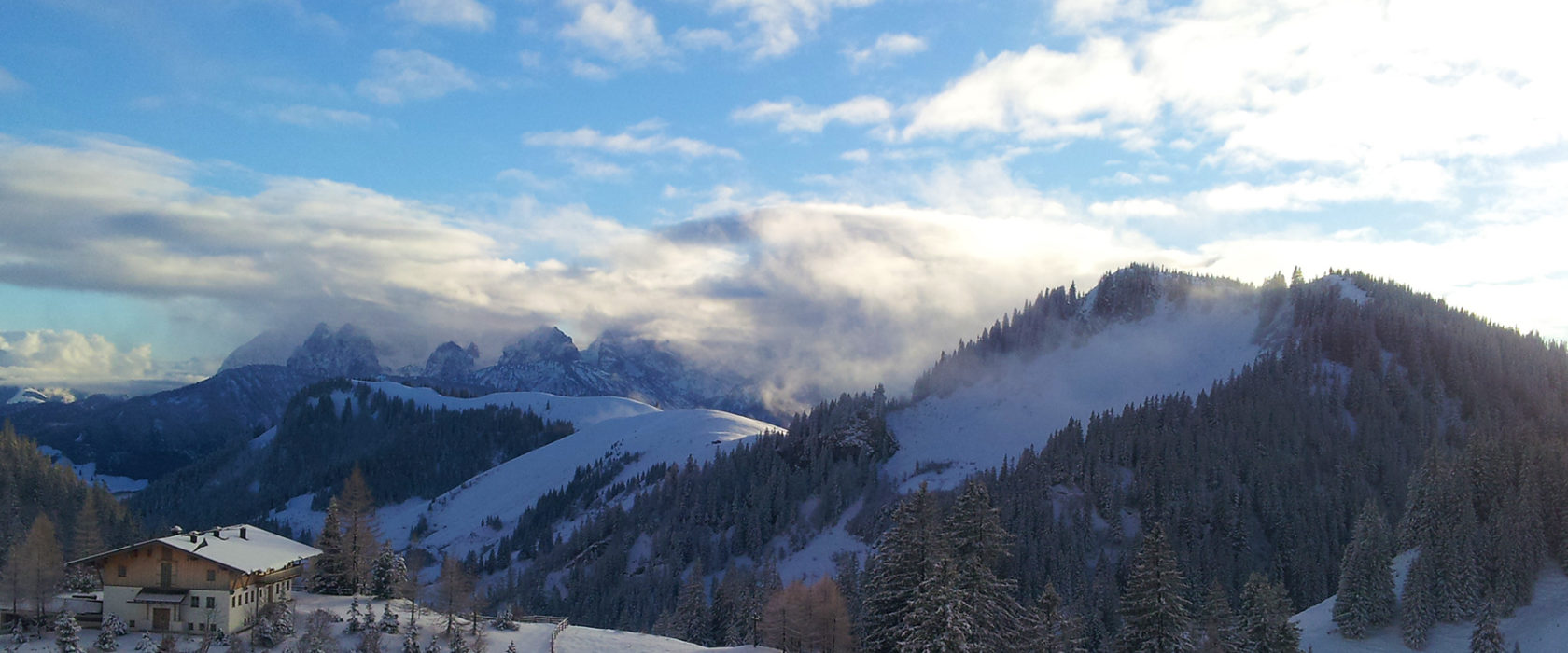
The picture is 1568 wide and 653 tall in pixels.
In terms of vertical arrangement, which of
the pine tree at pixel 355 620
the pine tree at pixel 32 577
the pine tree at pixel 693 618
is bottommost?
the pine tree at pixel 693 618

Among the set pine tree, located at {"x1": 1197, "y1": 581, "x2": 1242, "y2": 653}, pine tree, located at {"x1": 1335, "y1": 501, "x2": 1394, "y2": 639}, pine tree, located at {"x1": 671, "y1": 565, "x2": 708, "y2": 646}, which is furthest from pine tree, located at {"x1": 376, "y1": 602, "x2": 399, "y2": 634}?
pine tree, located at {"x1": 1335, "y1": 501, "x2": 1394, "y2": 639}

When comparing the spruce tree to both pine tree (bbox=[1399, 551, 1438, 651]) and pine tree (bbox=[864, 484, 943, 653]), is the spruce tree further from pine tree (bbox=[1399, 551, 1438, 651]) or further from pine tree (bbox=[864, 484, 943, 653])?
pine tree (bbox=[864, 484, 943, 653])

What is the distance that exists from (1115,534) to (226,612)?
11688 cm

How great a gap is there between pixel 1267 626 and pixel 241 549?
69.3 meters

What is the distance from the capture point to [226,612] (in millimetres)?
62438

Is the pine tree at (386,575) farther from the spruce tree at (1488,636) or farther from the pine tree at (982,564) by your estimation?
the spruce tree at (1488,636)

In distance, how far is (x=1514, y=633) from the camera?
66.9 meters

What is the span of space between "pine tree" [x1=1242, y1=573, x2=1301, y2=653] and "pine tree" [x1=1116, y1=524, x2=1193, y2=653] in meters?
8.78

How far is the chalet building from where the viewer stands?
205 feet

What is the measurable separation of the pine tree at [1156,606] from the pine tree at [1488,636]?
2795cm

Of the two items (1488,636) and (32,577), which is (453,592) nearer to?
(32,577)

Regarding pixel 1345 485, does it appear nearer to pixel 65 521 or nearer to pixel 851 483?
pixel 851 483

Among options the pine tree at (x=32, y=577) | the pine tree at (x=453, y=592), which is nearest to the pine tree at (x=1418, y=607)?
the pine tree at (x=453, y=592)

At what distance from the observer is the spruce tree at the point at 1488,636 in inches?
2489
